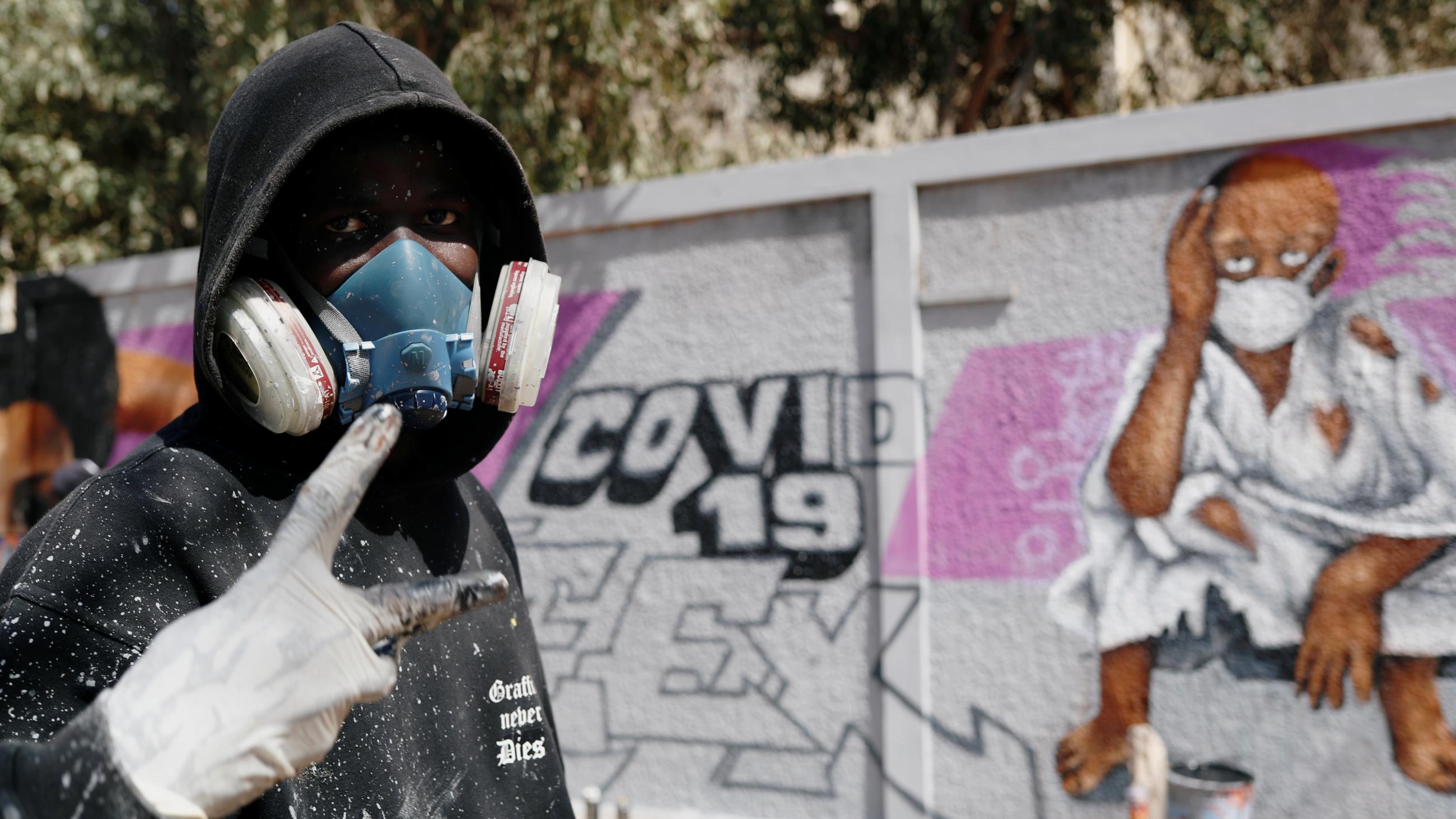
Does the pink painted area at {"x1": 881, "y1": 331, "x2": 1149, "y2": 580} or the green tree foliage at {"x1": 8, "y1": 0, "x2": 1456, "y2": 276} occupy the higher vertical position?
the green tree foliage at {"x1": 8, "y1": 0, "x2": 1456, "y2": 276}

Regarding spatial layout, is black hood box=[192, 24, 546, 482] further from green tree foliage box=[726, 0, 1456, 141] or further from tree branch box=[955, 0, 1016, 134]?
tree branch box=[955, 0, 1016, 134]

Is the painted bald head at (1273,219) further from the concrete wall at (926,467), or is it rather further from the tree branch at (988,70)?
the tree branch at (988,70)

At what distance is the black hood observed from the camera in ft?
4.44

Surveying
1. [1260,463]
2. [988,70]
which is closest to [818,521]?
[1260,463]

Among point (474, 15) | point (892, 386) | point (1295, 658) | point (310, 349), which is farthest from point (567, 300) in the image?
point (310, 349)

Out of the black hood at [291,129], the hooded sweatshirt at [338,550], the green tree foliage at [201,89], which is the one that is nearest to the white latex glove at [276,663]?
the hooded sweatshirt at [338,550]

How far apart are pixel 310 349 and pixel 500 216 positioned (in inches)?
18.7

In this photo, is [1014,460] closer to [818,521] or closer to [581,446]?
[818,521]

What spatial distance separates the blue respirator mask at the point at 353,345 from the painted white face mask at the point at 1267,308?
317 centimetres

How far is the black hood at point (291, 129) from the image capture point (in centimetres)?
135

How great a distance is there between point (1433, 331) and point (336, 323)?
3623 mm

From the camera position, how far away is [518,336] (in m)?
1.58

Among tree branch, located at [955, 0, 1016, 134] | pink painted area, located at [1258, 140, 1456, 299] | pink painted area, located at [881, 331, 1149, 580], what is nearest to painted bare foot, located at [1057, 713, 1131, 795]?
pink painted area, located at [881, 331, 1149, 580]

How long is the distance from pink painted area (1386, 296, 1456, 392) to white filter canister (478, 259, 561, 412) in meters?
3.25
